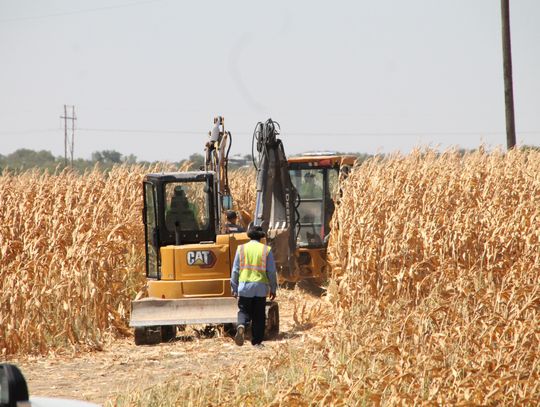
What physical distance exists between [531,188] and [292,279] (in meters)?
4.38

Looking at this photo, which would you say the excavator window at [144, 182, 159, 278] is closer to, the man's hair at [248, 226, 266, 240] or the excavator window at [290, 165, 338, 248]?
the man's hair at [248, 226, 266, 240]

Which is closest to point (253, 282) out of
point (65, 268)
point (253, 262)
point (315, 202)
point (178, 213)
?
point (253, 262)

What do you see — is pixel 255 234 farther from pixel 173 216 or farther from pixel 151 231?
pixel 151 231

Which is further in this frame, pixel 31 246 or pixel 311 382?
pixel 31 246

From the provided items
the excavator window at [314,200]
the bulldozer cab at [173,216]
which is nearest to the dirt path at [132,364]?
the bulldozer cab at [173,216]

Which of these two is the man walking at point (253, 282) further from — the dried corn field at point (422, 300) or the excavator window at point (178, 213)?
the excavator window at point (178, 213)

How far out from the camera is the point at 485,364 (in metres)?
9.02

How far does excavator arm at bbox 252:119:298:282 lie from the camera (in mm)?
17609

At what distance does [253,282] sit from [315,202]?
257 inches

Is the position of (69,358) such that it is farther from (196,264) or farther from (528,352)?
(528,352)

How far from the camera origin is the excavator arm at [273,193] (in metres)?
17.6

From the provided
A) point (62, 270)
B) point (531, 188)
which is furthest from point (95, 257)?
point (531, 188)

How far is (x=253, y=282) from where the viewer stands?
13.5 m

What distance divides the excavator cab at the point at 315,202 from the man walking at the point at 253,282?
219 inches
